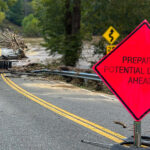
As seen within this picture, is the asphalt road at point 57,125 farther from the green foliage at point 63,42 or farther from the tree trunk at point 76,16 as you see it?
the tree trunk at point 76,16

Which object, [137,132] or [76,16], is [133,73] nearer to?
[137,132]

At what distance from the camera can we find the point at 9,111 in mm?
8688

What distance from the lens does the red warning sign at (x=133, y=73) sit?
467 centimetres

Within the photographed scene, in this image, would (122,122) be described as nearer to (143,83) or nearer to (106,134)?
(106,134)

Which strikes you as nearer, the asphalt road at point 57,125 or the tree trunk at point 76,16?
the asphalt road at point 57,125

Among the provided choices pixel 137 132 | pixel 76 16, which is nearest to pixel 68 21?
pixel 76 16

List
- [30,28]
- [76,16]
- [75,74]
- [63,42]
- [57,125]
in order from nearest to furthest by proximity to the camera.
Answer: [57,125]
[75,74]
[63,42]
[76,16]
[30,28]

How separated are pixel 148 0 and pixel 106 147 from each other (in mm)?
29422

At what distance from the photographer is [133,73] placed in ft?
15.6

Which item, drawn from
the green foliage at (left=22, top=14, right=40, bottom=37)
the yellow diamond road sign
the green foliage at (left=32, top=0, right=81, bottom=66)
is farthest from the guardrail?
the green foliage at (left=22, top=14, right=40, bottom=37)

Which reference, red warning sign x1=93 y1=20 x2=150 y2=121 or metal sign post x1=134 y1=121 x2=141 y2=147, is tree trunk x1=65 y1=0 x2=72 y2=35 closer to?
red warning sign x1=93 y1=20 x2=150 y2=121

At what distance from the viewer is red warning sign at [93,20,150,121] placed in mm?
4668

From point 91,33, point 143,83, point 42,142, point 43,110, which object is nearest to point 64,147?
point 42,142

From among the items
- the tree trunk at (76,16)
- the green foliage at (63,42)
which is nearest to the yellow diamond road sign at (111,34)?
the green foliage at (63,42)
